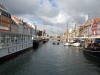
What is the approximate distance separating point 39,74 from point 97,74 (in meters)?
9.29

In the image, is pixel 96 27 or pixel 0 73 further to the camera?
pixel 96 27

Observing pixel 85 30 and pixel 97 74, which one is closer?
pixel 97 74

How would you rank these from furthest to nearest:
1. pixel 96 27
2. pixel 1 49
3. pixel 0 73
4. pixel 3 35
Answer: pixel 96 27, pixel 3 35, pixel 1 49, pixel 0 73

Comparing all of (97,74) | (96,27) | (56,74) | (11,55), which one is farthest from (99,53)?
(96,27)

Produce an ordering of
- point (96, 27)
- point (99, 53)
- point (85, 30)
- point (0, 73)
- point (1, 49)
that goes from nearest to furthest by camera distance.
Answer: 1. point (0, 73)
2. point (1, 49)
3. point (99, 53)
4. point (96, 27)
5. point (85, 30)

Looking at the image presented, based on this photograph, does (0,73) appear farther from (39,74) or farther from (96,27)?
(96,27)

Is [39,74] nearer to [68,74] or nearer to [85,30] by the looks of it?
[68,74]

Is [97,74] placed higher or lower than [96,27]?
lower

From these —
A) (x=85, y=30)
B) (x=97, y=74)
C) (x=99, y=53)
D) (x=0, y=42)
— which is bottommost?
(x=97, y=74)

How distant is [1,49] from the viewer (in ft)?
88.1

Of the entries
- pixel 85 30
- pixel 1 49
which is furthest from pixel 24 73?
pixel 85 30

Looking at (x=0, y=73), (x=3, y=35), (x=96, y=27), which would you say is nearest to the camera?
(x=0, y=73)

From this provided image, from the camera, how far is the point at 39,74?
1997 centimetres

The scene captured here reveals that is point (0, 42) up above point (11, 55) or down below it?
above
